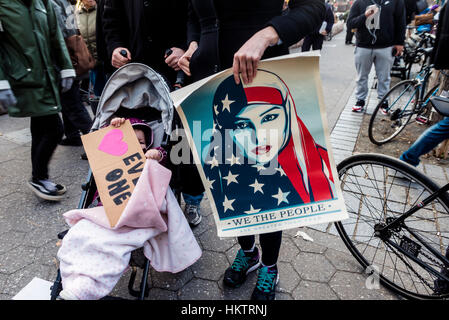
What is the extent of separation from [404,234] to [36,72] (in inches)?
131

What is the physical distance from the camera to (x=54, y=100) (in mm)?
2715

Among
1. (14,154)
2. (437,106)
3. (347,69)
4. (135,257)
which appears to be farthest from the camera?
(347,69)

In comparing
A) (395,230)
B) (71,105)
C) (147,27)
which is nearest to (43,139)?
(71,105)

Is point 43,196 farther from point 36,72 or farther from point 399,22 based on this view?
point 399,22

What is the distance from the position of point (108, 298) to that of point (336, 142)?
3755mm

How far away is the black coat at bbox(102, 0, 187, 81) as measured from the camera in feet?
6.73

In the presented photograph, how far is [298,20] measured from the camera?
130cm

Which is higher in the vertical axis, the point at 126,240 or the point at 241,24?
the point at 241,24

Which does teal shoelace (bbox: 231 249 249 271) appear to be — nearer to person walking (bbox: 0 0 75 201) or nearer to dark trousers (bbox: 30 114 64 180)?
person walking (bbox: 0 0 75 201)

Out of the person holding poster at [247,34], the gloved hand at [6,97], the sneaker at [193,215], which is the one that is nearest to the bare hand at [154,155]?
the person holding poster at [247,34]

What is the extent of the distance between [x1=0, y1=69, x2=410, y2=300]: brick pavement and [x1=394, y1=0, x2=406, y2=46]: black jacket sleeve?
4.05 metres

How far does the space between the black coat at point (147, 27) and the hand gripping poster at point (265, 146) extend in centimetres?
108
